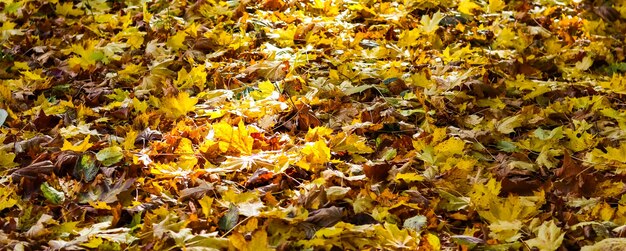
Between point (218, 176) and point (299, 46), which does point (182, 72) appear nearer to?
point (299, 46)

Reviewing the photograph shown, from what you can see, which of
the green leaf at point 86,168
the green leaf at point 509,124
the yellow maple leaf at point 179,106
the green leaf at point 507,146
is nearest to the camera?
the green leaf at point 86,168

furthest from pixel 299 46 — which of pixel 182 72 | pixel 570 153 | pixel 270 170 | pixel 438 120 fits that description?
pixel 570 153

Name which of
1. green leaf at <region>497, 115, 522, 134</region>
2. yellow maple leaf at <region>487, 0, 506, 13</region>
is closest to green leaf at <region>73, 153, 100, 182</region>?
green leaf at <region>497, 115, 522, 134</region>

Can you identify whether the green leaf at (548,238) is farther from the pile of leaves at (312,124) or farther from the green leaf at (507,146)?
the green leaf at (507,146)

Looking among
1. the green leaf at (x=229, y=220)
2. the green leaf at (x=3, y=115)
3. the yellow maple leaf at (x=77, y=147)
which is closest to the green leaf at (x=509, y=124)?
the green leaf at (x=229, y=220)

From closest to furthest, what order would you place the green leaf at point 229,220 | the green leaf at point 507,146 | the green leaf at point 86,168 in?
the green leaf at point 229,220, the green leaf at point 86,168, the green leaf at point 507,146

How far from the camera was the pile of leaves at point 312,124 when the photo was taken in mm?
1983

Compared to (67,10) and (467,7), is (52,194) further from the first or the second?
(467,7)

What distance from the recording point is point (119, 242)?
74.3 inches

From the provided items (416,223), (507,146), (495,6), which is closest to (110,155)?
(416,223)

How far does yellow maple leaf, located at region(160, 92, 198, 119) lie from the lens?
8.84 ft

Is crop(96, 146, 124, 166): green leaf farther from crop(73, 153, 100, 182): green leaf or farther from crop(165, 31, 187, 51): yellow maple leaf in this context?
crop(165, 31, 187, 51): yellow maple leaf

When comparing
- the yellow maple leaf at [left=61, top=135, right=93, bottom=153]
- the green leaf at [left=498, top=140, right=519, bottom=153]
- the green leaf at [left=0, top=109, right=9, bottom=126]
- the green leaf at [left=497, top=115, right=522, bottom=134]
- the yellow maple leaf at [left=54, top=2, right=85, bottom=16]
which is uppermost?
the yellow maple leaf at [left=61, top=135, right=93, bottom=153]

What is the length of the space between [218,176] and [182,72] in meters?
0.92
